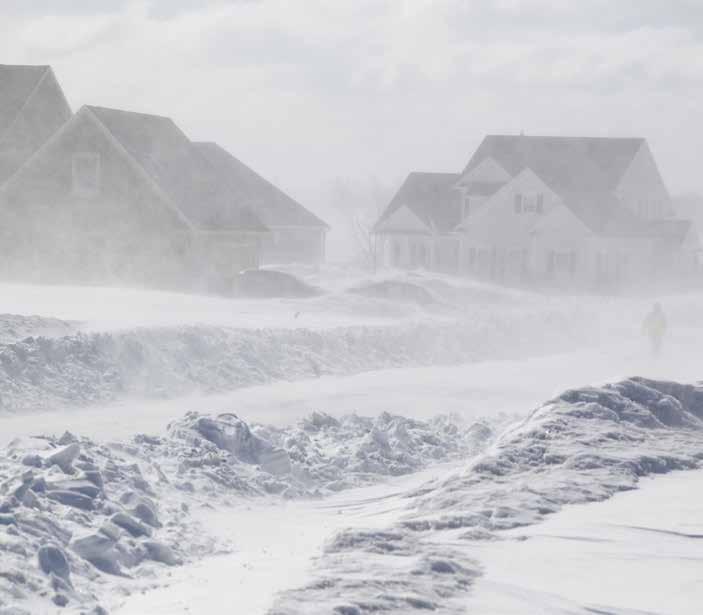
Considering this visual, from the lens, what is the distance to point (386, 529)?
1059 cm

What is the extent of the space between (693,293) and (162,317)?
3269cm

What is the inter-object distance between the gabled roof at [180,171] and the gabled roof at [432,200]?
2193cm

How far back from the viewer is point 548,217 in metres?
56.3

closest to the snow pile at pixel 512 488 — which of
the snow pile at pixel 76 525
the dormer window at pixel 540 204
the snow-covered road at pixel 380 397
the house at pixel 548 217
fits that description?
the snow-covered road at pixel 380 397

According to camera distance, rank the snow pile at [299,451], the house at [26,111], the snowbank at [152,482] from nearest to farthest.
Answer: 1. the snowbank at [152,482]
2. the snow pile at [299,451]
3. the house at [26,111]

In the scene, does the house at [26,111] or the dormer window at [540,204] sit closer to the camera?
the house at [26,111]

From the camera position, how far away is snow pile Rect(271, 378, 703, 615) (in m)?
9.00

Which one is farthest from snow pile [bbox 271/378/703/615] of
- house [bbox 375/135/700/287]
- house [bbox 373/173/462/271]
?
house [bbox 373/173/462/271]

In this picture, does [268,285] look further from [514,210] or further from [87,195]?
[514,210]

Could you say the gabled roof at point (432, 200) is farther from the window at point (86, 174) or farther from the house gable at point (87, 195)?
the window at point (86, 174)

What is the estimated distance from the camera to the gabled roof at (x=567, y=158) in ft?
196

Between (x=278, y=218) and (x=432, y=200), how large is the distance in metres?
7.99

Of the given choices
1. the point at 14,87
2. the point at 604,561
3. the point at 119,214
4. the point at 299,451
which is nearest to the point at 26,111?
the point at 14,87

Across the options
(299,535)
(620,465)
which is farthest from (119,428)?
(620,465)
